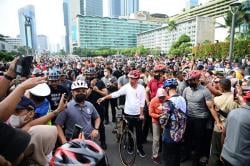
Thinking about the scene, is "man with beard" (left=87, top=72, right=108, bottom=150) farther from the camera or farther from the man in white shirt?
the camera

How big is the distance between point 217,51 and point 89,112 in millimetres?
45777

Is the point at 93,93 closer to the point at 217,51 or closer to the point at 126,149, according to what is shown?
the point at 126,149

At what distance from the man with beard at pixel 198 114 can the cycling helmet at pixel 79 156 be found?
375 cm

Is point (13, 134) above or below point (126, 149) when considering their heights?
above

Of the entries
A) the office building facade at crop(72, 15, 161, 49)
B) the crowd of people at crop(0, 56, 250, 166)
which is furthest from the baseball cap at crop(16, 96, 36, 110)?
the office building facade at crop(72, 15, 161, 49)

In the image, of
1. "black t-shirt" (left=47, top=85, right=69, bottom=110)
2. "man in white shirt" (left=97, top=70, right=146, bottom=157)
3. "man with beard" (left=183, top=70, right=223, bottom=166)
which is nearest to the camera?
"man with beard" (left=183, top=70, right=223, bottom=166)

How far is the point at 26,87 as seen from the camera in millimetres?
2318

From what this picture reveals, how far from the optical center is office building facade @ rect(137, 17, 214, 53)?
109438 millimetres

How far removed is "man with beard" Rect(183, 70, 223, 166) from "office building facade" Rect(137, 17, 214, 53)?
10415cm

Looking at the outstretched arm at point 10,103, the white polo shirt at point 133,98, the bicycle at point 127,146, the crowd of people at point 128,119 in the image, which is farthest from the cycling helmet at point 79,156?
the white polo shirt at point 133,98

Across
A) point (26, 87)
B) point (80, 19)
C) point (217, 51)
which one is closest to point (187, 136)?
point (26, 87)

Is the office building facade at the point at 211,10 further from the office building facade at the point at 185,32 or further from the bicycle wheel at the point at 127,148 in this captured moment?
the bicycle wheel at the point at 127,148

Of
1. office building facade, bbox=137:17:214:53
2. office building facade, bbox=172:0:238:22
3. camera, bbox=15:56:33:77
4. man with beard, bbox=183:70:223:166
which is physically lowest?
man with beard, bbox=183:70:223:166

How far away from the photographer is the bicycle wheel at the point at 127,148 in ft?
19.9
